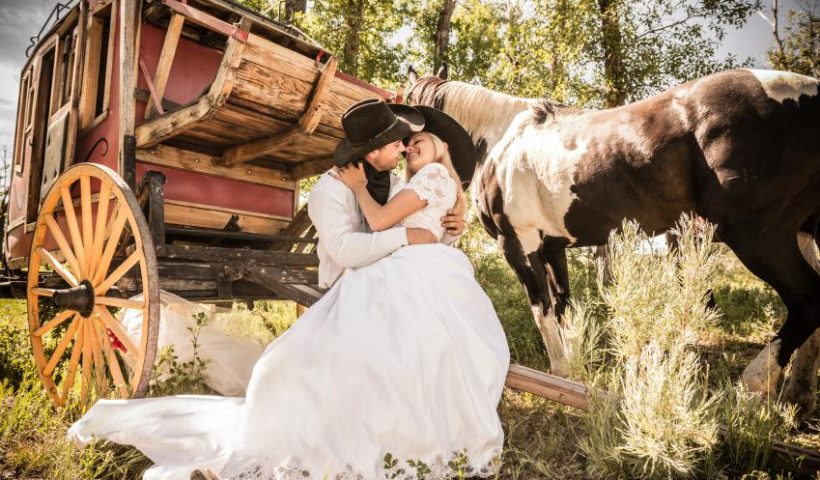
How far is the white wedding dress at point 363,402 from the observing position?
188cm

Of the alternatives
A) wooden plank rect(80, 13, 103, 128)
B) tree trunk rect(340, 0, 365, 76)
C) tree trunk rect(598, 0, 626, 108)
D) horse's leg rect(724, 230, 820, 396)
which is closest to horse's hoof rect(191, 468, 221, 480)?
horse's leg rect(724, 230, 820, 396)

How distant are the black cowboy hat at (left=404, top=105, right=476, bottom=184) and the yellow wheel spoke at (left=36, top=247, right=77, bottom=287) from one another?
2.41m

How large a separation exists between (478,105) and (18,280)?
4394 mm

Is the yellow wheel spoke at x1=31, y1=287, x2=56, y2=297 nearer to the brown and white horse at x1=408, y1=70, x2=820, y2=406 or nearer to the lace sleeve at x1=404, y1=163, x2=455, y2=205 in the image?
the lace sleeve at x1=404, y1=163, x2=455, y2=205

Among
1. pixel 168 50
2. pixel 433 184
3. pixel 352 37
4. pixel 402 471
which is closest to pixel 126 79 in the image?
pixel 168 50

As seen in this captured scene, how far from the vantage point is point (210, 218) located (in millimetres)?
4086

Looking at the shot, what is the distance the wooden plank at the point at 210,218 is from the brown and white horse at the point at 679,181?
2000mm

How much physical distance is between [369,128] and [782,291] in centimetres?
261

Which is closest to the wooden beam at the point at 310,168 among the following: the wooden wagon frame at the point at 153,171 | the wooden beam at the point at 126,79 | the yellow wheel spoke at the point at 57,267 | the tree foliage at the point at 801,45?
the wooden wagon frame at the point at 153,171

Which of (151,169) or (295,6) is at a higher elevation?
(295,6)

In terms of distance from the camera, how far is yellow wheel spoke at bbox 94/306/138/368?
2.69 meters

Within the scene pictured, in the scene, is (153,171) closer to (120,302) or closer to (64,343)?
(120,302)

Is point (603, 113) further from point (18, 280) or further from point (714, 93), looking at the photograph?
point (18, 280)

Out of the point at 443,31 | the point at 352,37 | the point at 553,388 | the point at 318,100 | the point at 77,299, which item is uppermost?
the point at 443,31
